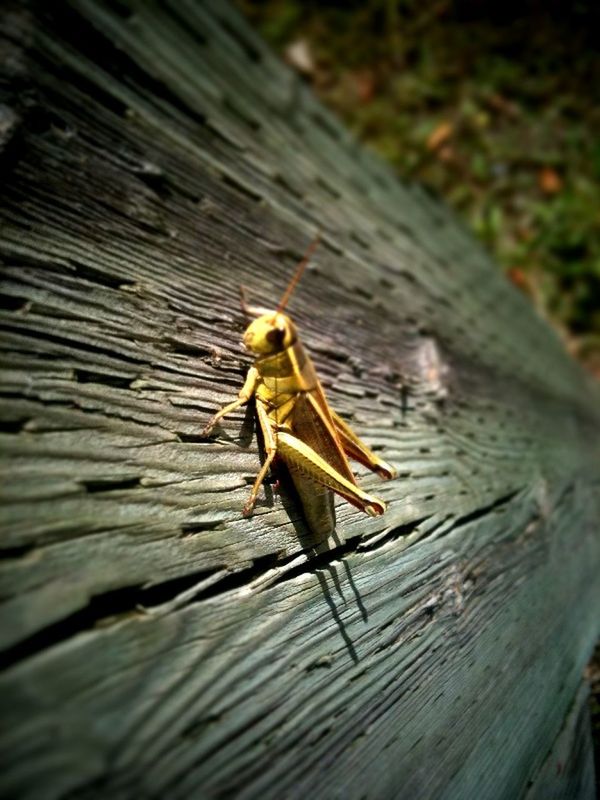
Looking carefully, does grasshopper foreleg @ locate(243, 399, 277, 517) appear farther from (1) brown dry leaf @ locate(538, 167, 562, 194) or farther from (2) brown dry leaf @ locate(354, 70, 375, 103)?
(1) brown dry leaf @ locate(538, 167, 562, 194)

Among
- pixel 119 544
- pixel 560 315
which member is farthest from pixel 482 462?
pixel 560 315

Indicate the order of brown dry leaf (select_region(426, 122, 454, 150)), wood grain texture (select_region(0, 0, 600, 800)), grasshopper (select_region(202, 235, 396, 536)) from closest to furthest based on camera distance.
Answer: wood grain texture (select_region(0, 0, 600, 800))
grasshopper (select_region(202, 235, 396, 536))
brown dry leaf (select_region(426, 122, 454, 150))

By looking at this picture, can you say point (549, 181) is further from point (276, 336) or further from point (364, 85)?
point (276, 336)

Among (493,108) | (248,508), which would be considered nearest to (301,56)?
(493,108)

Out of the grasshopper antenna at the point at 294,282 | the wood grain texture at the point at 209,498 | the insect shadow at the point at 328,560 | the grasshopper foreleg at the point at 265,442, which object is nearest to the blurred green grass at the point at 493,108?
the wood grain texture at the point at 209,498

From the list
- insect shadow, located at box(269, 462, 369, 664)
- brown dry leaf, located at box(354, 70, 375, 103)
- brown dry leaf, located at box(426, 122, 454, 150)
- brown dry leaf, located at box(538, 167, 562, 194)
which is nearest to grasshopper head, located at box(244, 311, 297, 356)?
insect shadow, located at box(269, 462, 369, 664)

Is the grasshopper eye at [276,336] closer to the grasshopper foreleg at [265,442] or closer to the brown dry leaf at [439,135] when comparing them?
the grasshopper foreleg at [265,442]
